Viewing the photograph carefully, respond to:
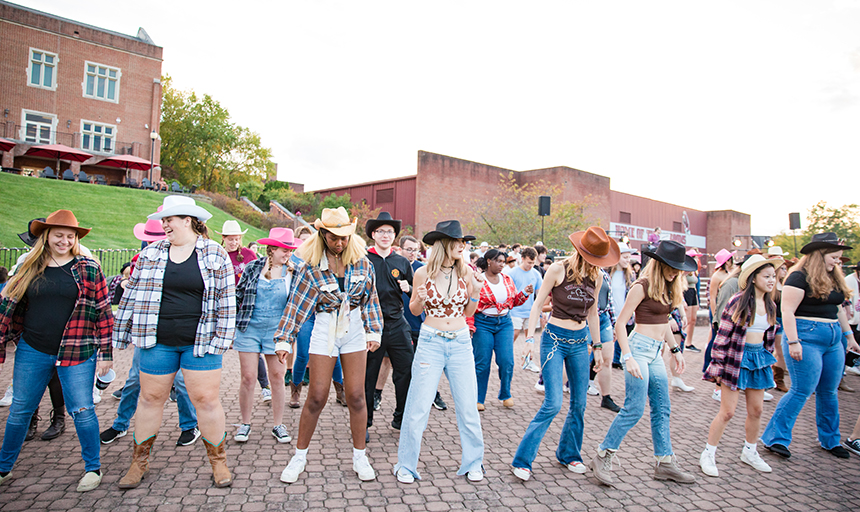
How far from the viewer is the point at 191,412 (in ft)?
14.2

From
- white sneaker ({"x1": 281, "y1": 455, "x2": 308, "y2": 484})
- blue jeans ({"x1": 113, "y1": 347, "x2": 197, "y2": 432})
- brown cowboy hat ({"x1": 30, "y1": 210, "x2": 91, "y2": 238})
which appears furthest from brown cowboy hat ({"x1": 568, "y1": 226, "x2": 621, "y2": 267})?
brown cowboy hat ({"x1": 30, "y1": 210, "x2": 91, "y2": 238})

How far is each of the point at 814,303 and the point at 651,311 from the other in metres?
2.14

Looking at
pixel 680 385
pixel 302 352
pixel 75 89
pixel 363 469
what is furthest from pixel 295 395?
pixel 75 89

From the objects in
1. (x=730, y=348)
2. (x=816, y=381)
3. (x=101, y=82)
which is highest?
(x=101, y=82)

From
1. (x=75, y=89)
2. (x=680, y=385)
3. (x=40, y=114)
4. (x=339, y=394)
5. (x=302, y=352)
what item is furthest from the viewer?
(x=75, y=89)

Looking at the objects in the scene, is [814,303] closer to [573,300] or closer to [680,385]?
[680,385]

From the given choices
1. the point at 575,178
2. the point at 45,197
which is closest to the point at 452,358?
the point at 45,197

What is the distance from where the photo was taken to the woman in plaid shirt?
3375 mm

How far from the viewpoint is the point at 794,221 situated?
18.5m

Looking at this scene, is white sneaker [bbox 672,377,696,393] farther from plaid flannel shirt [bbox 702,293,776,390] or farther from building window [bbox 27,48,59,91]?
building window [bbox 27,48,59,91]

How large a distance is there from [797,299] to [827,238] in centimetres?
147

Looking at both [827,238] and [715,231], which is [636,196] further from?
[827,238]

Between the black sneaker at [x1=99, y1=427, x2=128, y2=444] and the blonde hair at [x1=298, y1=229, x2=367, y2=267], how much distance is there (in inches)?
99.8

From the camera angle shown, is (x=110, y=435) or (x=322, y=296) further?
(x=110, y=435)
